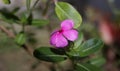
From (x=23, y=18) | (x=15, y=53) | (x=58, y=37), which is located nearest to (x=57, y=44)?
(x=58, y=37)

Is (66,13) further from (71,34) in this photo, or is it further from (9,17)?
(9,17)

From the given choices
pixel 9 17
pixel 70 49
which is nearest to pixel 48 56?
pixel 70 49

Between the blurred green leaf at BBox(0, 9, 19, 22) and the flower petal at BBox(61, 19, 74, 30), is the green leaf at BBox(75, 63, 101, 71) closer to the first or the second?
the flower petal at BBox(61, 19, 74, 30)

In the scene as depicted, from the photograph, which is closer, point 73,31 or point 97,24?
point 73,31

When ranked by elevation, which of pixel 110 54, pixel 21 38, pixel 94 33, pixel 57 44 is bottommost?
pixel 110 54

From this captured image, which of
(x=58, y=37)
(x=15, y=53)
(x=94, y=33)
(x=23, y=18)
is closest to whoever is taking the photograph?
(x=58, y=37)

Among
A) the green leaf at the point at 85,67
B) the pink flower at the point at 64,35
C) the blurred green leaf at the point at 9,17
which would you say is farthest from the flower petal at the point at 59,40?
the blurred green leaf at the point at 9,17

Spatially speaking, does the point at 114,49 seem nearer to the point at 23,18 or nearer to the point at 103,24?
the point at 103,24

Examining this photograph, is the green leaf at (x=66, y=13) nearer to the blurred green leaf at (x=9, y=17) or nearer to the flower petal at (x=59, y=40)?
the flower petal at (x=59, y=40)
